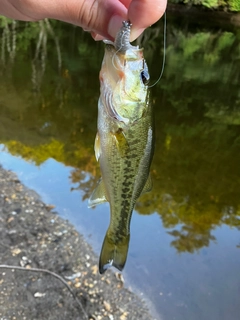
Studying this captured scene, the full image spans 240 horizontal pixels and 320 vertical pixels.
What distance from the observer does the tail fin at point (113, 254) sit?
8.50 feet

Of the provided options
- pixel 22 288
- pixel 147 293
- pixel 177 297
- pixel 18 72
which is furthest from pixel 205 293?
pixel 18 72

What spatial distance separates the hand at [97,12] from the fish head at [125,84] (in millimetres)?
131

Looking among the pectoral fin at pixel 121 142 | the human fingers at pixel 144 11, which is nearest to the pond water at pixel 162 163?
the pectoral fin at pixel 121 142

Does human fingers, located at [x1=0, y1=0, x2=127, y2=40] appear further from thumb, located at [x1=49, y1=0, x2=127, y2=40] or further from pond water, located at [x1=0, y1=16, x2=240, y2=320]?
pond water, located at [x1=0, y1=16, x2=240, y2=320]

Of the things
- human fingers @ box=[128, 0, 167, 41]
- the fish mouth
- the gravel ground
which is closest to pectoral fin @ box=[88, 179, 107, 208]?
the fish mouth

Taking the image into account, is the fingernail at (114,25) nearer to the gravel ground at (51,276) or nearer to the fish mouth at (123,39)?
the fish mouth at (123,39)

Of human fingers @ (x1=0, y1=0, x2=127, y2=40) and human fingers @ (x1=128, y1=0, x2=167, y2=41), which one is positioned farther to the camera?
human fingers @ (x1=0, y1=0, x2=127, y2=40)

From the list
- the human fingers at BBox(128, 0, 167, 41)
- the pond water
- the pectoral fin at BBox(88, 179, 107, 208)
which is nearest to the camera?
the human fingers at BBox(128, 0, 167, 41)

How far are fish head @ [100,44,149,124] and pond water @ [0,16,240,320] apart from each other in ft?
11.3

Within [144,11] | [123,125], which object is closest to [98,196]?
[123,125]

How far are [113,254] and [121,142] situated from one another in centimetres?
92

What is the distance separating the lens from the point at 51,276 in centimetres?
461

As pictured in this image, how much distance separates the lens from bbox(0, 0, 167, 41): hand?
5.47ft

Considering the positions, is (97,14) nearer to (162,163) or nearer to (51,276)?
(51,276)
